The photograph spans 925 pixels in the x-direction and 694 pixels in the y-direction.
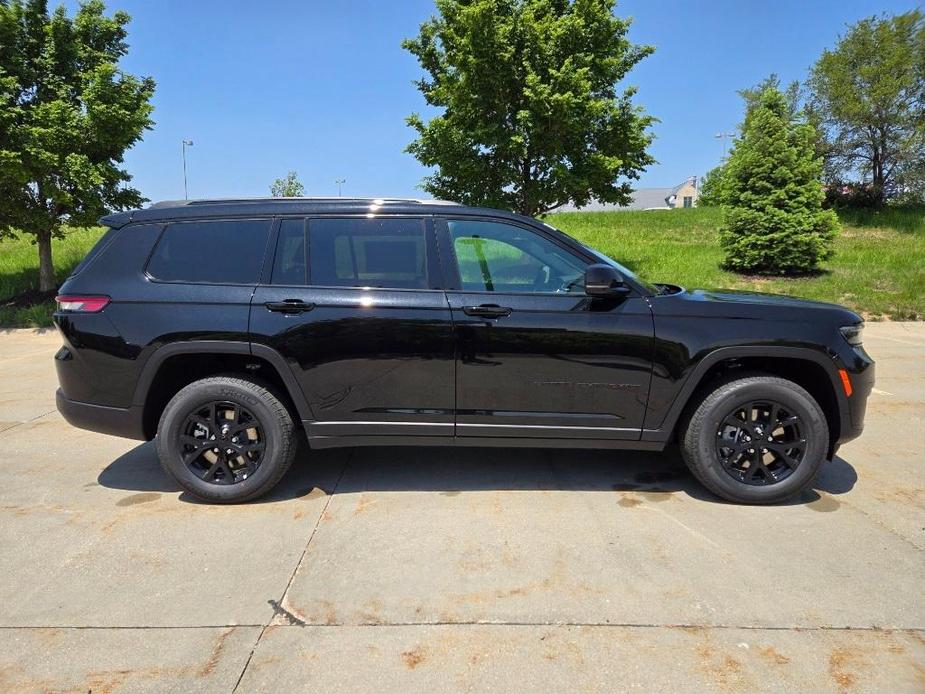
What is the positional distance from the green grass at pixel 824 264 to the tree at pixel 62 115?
37.5ft

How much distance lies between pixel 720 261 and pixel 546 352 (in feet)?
45.5

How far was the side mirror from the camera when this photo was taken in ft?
11.1

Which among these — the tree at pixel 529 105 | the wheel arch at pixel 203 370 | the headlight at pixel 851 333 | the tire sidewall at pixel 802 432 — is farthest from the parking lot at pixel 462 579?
the tree at pixel 529 105

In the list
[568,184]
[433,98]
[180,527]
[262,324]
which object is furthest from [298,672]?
[433,98]

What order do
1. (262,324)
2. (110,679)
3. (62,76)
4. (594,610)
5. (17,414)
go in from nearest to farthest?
(110,679), (594,610), (262,324), (17,414), (62,76)

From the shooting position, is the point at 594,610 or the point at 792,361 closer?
the point at 594,610

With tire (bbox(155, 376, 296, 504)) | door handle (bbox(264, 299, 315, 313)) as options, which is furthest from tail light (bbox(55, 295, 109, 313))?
door handle (bbox(264, 299, 315, 313))

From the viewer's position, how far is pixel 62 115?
10.5 meters

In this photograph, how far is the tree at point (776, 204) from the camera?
14.0 m

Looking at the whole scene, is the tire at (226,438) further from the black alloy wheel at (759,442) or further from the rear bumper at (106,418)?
the black alloy wheel at (759,442)

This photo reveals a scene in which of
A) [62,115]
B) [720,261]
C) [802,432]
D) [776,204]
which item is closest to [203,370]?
[802,432]

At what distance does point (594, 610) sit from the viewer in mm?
2607

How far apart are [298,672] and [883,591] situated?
262 cm

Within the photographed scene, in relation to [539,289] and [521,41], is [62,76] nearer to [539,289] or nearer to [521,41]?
[521,41]
